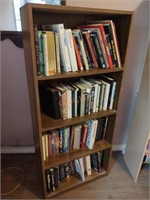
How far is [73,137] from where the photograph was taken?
1313mm

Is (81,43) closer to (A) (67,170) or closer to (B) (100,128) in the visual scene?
(B) (100,128)

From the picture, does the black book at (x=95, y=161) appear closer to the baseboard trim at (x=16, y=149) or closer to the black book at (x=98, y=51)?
the baseboard trim at (x=16, y=149)

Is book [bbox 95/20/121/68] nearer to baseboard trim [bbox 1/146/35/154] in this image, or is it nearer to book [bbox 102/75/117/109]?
book [bbox 102/75/117/109]

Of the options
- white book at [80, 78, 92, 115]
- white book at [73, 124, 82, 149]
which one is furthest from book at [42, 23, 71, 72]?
white book at [73, 124, 82, 149]

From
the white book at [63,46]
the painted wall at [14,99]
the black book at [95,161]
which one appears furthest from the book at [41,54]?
the black book at [95,161]

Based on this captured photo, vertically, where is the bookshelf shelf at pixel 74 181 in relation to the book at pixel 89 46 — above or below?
below

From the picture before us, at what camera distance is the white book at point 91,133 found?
1.29 metres

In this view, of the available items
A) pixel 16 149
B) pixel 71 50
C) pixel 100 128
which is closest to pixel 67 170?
pixel 100 128

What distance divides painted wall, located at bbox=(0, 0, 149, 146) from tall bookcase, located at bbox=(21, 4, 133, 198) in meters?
0.19

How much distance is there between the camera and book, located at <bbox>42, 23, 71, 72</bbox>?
3.01 ft

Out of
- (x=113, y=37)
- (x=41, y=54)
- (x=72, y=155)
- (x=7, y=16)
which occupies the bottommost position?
(x=72, y=155)

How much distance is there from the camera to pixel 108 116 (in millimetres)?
1365

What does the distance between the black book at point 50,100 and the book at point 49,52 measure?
5.9 inches

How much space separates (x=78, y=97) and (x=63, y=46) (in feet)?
1.16
